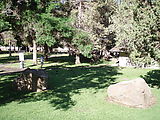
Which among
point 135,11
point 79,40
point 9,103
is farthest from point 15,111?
point 135,11

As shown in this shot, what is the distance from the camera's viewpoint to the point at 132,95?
10.6 metres

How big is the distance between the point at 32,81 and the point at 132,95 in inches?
276

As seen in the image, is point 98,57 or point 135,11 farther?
point 98,57

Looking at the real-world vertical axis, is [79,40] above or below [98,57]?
above

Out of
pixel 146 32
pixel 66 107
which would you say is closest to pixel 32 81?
pixel 66 107

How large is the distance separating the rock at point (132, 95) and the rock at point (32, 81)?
5.02 m

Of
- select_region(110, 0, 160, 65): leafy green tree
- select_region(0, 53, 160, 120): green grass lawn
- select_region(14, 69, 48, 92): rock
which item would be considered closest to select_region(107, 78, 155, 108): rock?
select_region(0, 53, 160, 120): green grass lawn

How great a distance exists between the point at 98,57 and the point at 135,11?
24.0 meters

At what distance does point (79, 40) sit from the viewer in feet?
33.9

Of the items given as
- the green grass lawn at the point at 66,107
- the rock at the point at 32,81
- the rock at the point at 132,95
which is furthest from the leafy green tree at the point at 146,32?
the rock at the point at 32,81

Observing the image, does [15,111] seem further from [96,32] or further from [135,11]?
[96,32]

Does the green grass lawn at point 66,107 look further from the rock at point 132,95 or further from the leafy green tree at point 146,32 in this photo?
the leafy green tree at point 146,32

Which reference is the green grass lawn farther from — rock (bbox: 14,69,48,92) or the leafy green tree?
the leafy green tree

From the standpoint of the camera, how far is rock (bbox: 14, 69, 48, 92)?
1315cm
